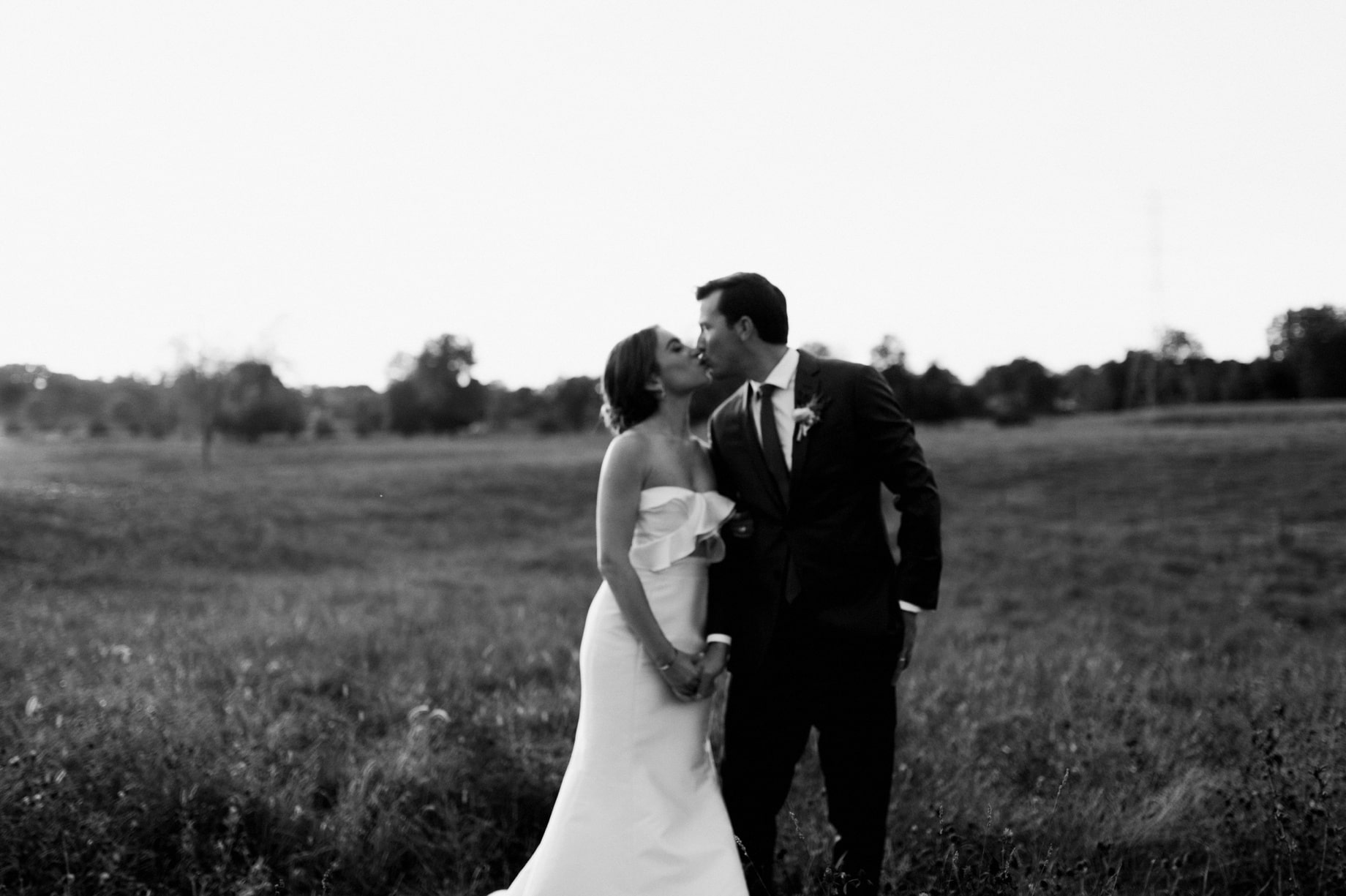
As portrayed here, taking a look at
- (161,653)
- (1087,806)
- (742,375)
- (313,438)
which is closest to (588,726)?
(742,375)

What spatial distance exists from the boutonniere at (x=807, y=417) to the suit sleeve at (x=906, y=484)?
0.15m

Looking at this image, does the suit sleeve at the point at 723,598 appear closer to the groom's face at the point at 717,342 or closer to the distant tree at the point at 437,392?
the groom's face at the point at 717,342

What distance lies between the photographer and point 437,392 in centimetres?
6275

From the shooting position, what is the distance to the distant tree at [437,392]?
59.8 meters

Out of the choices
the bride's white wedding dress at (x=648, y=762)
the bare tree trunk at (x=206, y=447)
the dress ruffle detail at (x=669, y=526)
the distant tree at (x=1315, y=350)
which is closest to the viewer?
the bride's white wedding dress at (x=648, y=762)

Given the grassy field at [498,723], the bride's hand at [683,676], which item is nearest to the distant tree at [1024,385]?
the grassy field at [498,723]

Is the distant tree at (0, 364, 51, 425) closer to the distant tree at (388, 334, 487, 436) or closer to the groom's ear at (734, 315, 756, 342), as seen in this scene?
the distant tree at (388, 334, 487, 436)

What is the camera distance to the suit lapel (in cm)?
382

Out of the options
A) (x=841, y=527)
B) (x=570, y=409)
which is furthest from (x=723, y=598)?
(x=570, y=409)

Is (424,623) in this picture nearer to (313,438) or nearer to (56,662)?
(56,662)

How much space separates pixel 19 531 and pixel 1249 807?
1786 centimetres

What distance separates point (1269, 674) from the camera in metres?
7.43

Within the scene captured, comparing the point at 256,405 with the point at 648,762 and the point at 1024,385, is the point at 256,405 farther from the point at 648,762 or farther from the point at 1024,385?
the point at 1024,385

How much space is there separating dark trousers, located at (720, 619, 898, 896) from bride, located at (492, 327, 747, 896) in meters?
0.17
